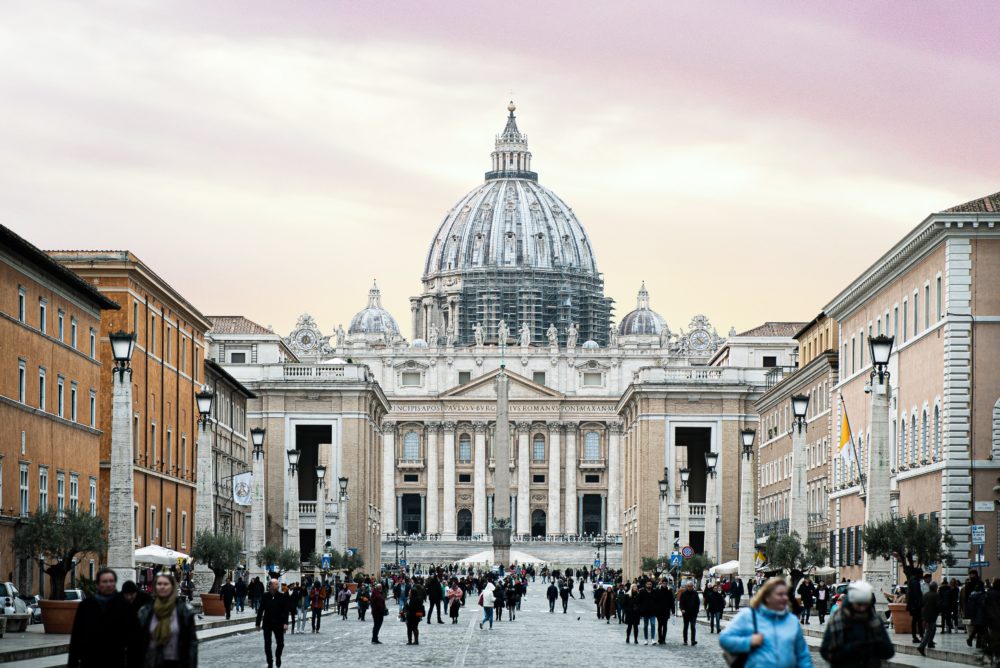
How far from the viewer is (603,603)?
6875 centimetres

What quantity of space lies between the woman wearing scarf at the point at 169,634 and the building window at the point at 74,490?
45.7 m

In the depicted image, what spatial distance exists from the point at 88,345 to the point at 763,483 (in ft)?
180

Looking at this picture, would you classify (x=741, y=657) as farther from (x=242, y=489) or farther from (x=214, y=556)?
(x=242, y=489)

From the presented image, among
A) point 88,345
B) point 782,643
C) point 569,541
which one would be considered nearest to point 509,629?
point 88,345

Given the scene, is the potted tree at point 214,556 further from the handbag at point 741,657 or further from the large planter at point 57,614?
the handbag at point 741,657

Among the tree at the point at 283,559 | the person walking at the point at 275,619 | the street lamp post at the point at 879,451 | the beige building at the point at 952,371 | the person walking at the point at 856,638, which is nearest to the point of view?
the person walking at the point at 856,638

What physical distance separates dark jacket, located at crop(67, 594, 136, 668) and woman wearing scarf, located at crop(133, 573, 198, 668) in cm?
76

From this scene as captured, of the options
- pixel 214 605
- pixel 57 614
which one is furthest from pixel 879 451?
pixel 214 605

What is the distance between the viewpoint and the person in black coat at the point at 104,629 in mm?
A: 18547

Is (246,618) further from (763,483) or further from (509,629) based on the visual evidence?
(763,483)

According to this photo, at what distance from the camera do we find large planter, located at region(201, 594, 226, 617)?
200ft

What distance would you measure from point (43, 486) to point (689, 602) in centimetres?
2298

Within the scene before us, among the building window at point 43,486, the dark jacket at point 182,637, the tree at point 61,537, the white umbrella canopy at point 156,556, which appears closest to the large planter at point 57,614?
the tree at point 61,537

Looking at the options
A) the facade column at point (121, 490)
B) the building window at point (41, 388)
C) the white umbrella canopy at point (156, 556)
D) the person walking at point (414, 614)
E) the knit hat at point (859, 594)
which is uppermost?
the building window at point (41, 388)
